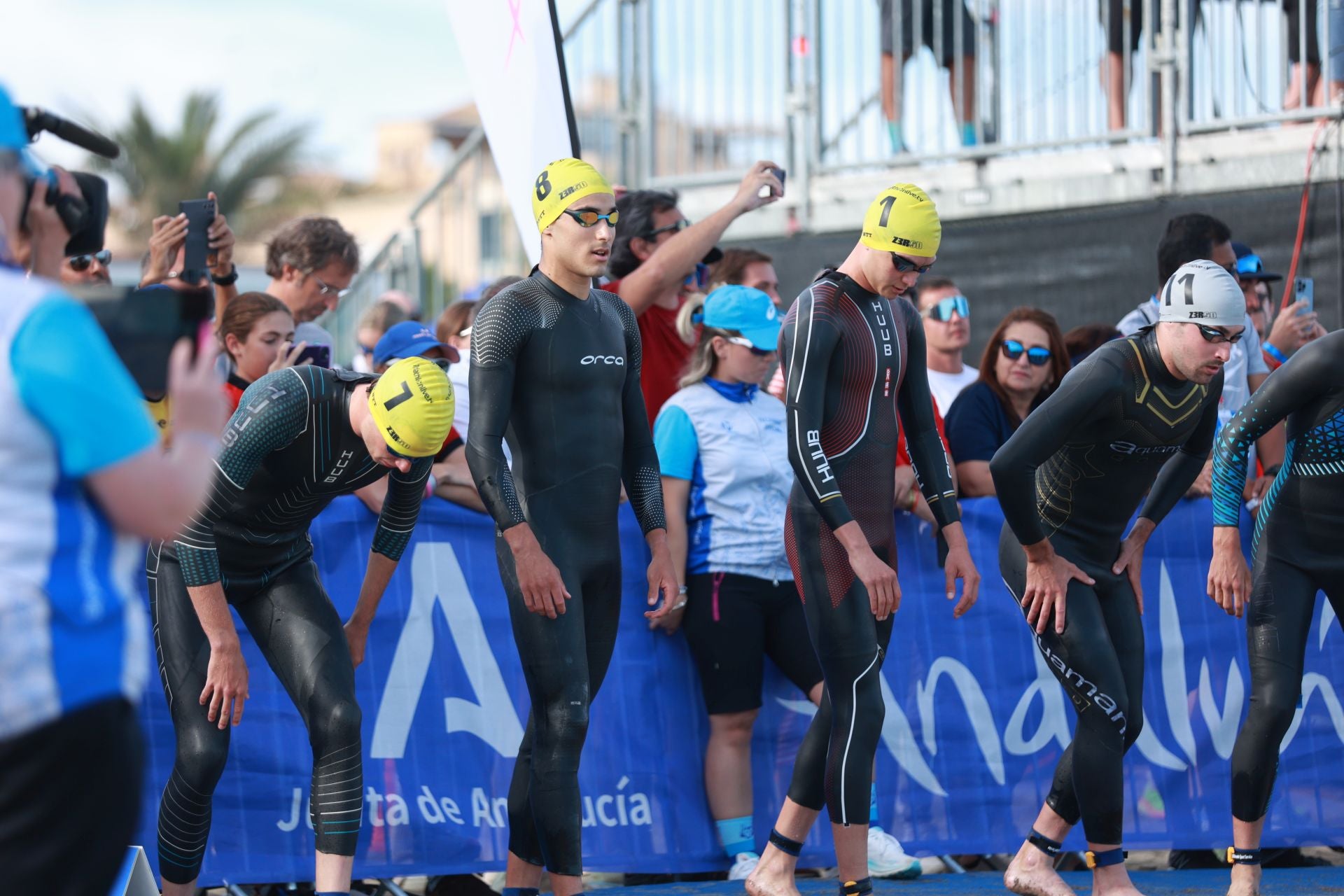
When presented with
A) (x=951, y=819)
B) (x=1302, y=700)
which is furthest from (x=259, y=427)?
(x=1302, y=700)

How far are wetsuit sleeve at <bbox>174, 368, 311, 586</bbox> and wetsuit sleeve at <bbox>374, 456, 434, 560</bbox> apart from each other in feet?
1.51

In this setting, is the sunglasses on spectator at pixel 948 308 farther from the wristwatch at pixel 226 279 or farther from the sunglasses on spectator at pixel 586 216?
the wristwatch at pixel 226 279

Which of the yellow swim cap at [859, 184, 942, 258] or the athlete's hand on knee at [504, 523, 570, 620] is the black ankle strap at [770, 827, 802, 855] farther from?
the yellow swim cap at [859, 184, 942, 258]

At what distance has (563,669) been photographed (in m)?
4.99

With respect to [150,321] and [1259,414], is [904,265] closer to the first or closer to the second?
[1259,414]

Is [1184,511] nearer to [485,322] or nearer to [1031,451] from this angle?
[1031,451]

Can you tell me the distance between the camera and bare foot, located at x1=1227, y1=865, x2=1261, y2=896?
18.3ft

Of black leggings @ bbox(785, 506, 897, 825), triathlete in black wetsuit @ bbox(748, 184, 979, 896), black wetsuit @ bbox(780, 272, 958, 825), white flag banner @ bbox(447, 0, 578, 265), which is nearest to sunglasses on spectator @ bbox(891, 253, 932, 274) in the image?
triathlete in black wetsuit @ bbox(748, 184, 979, 896)

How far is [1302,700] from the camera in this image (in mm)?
6812

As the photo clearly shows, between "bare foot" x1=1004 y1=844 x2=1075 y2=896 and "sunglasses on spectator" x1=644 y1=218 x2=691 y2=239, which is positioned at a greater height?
"sunglasses on spectator" x1=644 y1=218 x2=691 y2=239

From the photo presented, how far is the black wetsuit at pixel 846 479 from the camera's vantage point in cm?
530

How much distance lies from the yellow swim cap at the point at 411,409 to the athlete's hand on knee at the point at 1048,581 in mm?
2137

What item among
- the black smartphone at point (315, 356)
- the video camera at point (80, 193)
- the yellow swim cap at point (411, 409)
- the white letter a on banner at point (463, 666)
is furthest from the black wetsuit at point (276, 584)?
the video camera at point (80, 193)

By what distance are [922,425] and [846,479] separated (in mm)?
426
